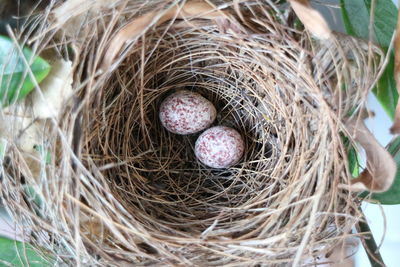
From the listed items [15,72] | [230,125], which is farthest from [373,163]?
[15,72]

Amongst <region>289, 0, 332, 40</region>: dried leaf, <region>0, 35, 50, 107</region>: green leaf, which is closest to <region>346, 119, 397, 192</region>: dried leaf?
<region>289, 0, 332, 40</region>: dried leaf

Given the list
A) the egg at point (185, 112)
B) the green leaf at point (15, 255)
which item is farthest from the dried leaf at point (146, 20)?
the green leaf at point (15, 255)

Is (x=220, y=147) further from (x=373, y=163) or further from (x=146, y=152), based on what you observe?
(x=373, y=163)

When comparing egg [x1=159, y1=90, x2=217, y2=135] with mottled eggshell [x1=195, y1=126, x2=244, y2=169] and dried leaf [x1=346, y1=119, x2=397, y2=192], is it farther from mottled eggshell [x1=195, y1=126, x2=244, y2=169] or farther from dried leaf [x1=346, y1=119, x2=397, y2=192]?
dried leaf [x1=346, y1=119, x2=397, y2=192]

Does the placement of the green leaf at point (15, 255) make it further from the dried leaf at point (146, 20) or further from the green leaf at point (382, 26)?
the green leaf at point (382, 26)

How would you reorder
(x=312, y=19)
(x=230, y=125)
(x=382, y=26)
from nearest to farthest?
(x=312, y=19)
(x=382, y=26)
(x=230, y=125)

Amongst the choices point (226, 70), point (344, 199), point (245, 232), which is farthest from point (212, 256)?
point (226, 70)

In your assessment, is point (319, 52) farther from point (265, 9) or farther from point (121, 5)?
point (121, 5)
